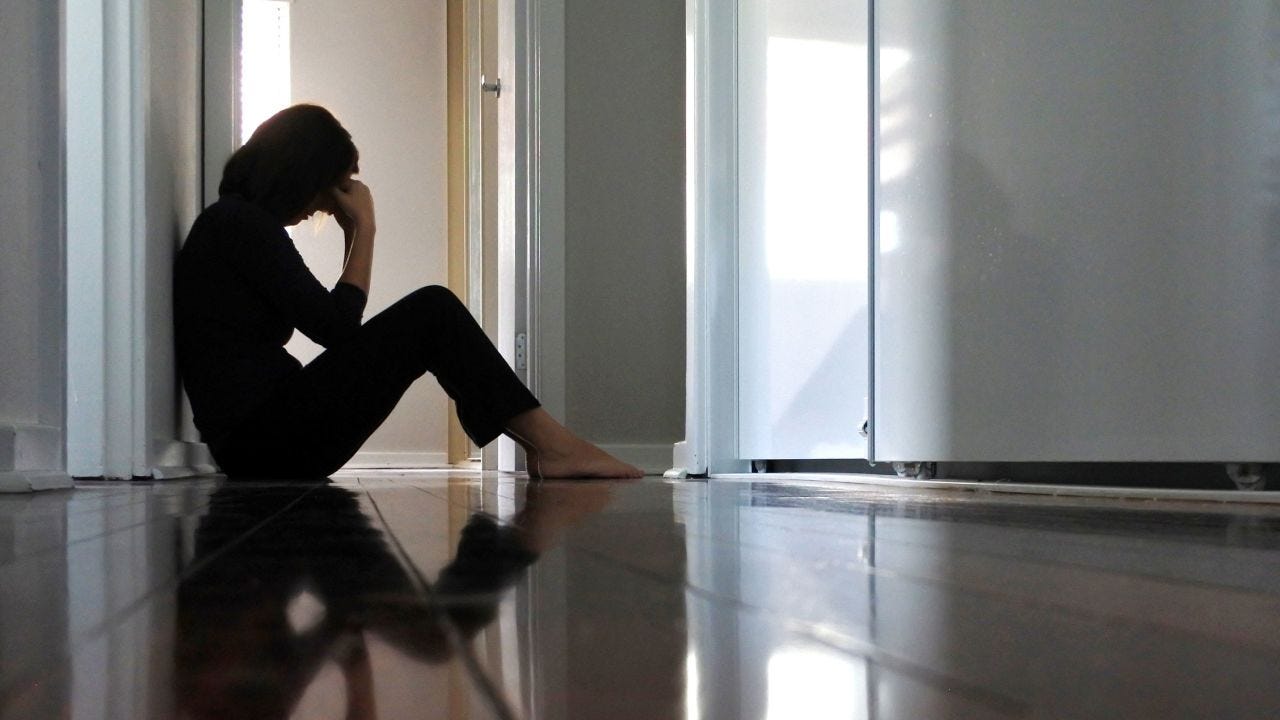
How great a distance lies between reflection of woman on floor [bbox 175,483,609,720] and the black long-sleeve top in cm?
178

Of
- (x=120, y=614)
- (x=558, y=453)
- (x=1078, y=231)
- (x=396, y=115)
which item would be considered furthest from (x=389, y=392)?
(x=396, y=115)

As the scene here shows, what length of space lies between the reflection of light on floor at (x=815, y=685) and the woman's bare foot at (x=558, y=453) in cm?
203

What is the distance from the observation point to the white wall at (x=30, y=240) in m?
1.62

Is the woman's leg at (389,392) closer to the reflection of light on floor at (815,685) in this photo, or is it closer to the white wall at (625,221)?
the white wall at (625,221)

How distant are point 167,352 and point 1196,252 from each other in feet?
6.59

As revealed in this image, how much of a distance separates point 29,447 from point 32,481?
129mm

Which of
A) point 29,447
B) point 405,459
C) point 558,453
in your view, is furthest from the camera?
point 405,459

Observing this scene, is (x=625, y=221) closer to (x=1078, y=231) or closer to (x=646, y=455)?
(x=646, y=455)

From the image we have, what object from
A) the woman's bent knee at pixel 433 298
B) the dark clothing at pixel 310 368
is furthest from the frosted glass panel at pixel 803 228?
the woman's bent knee at pixel 433 298

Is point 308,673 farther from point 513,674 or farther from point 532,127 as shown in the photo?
point 532,127

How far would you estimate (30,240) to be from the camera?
171cm

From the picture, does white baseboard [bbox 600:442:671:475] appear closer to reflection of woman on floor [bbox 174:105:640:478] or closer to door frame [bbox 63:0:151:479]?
reflection of woman on floor [bbox 174:105:640:478]

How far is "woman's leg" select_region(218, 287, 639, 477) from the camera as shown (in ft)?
7.57

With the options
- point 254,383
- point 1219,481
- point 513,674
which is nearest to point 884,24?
point 1219,481
